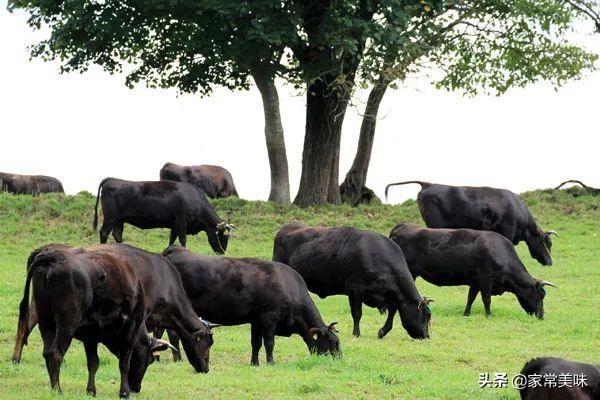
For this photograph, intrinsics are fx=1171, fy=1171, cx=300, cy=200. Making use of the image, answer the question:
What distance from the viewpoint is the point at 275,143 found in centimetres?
3684

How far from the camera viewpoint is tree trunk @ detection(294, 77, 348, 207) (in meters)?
36.7

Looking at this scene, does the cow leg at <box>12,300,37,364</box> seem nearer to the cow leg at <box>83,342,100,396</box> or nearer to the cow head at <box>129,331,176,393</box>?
the cow leg at <box>83,342,100,396</box>

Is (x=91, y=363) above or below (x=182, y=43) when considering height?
below

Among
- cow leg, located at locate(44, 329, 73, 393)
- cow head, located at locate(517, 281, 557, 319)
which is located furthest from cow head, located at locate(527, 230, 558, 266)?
cow leg, located at locate(44, 329, 73, 393)

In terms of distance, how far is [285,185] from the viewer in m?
37.3

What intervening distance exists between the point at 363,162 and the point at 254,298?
23.6 m

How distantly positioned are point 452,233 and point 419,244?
2.17 feet

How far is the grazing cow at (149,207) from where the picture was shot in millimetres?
29125

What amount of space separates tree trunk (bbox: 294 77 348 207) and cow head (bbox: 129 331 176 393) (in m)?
23.4

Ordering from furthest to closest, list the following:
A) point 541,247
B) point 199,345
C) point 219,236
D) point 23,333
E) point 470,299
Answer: point 219,236 → point 541,247 → point 470,299 → point 23,333 → point 199,345

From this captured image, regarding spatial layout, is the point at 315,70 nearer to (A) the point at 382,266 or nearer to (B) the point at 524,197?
(B) the point at 524,197

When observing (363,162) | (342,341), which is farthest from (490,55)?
(342,341)

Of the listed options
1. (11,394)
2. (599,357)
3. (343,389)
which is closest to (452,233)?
(599,357)

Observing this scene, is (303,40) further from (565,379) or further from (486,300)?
(565,379)
